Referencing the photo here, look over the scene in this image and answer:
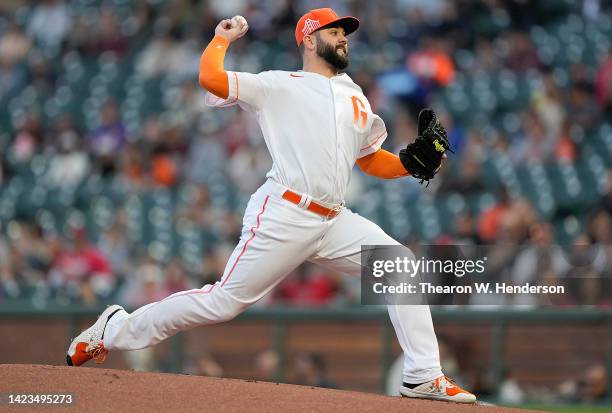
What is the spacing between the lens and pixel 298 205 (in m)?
5.17

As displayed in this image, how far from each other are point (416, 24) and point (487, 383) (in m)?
4.82

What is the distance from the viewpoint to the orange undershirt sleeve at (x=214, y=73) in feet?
16.7

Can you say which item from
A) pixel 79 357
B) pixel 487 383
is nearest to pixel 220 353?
pixel 487 383

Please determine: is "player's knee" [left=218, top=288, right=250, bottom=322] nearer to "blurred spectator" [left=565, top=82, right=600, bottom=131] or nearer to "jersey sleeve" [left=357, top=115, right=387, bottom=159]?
"jersey sleeve" [left=357, top=115, right=387, bottom=159]

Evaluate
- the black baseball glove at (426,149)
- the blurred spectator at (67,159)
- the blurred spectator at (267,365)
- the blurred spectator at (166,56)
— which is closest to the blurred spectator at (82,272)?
the blurred spectator at (267,365)

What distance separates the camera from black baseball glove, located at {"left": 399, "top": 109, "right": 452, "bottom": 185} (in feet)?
18.0

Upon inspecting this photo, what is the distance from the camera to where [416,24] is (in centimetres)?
1212

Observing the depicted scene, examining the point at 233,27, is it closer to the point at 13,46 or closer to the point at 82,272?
the point at 82,272

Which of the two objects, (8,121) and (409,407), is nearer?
(409,407)

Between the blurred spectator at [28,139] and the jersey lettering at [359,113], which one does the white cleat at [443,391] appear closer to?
the jersey lettering at [359,113]

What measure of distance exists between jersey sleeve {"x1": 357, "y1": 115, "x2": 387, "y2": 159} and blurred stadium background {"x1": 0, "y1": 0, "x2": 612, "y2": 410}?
297 centimetres

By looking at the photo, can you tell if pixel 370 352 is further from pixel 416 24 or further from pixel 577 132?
pixel 416 24

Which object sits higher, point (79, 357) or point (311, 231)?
point (311, 231)

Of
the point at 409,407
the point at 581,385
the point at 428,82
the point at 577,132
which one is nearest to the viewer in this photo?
the point at 409,407
